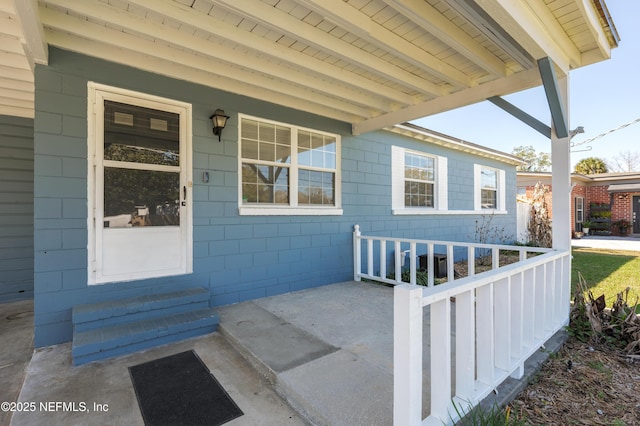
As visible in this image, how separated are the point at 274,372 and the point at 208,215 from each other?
7.01ft

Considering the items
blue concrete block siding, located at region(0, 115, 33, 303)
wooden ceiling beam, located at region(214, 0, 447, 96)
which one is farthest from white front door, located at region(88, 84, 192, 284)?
blue concrete block siding, located at region(0, 115, 33, 303)

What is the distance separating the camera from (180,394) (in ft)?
6.89

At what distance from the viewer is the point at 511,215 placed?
952 cm

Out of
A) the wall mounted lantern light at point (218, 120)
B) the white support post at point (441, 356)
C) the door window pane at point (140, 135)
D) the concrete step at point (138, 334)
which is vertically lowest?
the concrete step at point (138, 334)

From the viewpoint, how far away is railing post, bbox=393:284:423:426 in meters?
1.27

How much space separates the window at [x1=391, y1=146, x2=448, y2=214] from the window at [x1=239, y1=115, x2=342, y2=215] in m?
1.65

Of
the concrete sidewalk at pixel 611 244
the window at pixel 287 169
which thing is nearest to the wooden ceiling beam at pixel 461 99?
the window at pixel 287 169

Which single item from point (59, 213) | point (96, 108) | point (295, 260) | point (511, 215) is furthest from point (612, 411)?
point (511, 215)

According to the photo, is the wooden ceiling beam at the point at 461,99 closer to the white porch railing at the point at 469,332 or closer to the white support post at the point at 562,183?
the white support post at the point at 562,183

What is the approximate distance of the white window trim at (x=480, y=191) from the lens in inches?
321

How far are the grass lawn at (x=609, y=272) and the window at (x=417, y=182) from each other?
2.88 meters

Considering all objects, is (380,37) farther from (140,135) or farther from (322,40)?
(140,135)

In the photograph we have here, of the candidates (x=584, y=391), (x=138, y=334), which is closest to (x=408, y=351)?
(x=584, y=391)

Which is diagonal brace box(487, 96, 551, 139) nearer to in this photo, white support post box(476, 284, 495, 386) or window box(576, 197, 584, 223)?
white support post box(476, 284, 495, 386)
